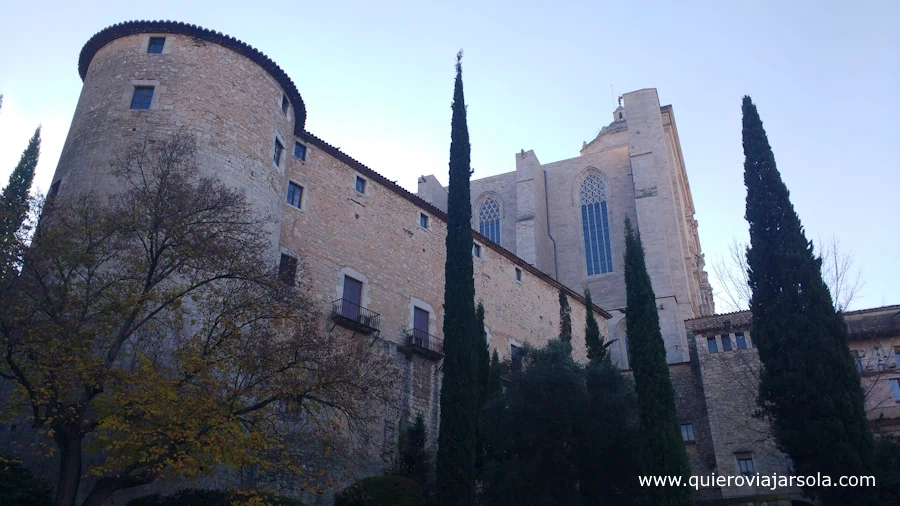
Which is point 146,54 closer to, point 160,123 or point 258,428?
point 160,123

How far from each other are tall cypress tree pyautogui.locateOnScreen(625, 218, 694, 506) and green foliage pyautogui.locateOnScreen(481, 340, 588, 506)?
84.1 inches

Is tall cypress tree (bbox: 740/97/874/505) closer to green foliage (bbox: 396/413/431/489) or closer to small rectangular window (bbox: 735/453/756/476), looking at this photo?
small rectangular window (bbox: 735/453/756/476)

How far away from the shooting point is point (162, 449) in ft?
33.1

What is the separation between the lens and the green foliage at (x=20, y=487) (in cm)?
1128

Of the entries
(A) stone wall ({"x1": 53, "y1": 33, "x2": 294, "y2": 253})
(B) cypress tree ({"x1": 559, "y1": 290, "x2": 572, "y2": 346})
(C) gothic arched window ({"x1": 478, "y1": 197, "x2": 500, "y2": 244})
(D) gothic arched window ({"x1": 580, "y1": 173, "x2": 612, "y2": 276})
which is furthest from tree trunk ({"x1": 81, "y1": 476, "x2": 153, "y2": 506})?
(C) gothic arched window ({"x1": 478, "y1": 197, "x2": 500, "y2": 244})

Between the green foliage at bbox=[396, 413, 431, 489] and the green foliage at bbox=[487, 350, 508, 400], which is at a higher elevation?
the green foliage at bbox=[487, 350, 508, 400]

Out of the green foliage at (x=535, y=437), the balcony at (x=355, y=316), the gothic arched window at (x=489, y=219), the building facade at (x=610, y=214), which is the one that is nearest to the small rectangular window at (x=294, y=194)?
the balcony at (x=355, y=316)

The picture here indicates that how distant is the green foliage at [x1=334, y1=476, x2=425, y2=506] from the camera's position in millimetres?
15859

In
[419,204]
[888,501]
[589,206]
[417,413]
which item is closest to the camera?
[888,501]

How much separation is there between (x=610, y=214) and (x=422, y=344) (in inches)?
946

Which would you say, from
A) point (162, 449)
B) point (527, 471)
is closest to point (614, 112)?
point (527, 471)

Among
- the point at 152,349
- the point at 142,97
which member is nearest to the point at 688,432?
the point at 152,349

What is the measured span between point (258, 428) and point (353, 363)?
2.51 meters

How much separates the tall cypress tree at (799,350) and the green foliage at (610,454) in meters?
3.67
